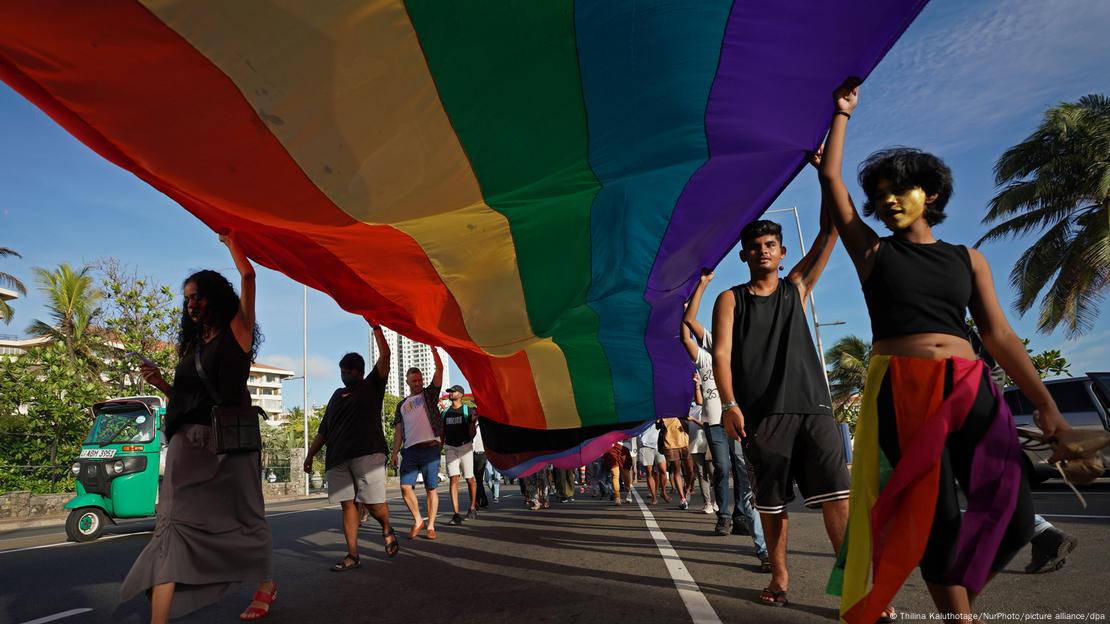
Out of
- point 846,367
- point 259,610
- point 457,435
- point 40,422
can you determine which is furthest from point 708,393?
point 846,367

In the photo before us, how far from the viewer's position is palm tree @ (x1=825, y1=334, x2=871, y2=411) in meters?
36.9

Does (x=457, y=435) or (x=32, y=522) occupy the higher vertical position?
(x=457, y=435)

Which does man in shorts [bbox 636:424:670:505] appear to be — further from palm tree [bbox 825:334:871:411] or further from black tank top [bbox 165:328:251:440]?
palm tree [bbox 825:334:871:411]

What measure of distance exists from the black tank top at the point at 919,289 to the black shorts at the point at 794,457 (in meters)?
1.17

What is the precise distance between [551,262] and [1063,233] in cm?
1940

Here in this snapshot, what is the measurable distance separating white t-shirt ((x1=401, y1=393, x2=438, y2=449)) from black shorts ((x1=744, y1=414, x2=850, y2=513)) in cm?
539

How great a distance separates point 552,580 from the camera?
471 cm

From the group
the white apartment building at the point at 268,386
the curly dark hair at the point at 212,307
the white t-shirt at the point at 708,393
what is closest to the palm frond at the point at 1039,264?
the white t-shirt at the point at 708,393

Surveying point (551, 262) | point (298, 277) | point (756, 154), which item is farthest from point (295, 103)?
point (756, 154)

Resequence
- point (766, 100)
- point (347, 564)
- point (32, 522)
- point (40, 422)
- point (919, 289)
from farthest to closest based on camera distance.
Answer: point (40, 422)
point (32, 522)
point (347, 564)
point (766, 100)
point (919, 289)

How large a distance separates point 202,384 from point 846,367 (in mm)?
38219

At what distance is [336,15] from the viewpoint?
2.98m

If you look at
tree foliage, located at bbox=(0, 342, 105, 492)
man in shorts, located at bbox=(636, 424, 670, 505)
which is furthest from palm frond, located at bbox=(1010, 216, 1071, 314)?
tree foliage, located at bbox=(0, 342, 105, 492)

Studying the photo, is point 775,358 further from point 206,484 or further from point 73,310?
point 73,310
